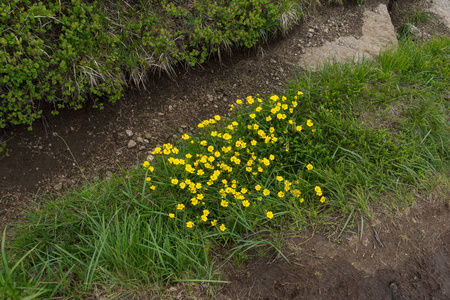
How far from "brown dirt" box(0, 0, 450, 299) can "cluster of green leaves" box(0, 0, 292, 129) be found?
26 cm

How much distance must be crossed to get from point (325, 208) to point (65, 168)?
2.35 m

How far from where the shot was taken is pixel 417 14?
17.5ft

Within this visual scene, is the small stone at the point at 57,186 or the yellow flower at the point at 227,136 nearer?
the yellow flower at the point at 227,136

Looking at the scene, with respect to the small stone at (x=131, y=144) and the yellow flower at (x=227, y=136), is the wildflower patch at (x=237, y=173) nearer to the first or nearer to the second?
the yellow flower at (x=227, y=136)

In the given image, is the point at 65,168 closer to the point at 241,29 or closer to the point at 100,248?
the point at 100,248

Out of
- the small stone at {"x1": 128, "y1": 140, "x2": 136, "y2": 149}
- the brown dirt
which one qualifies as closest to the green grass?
the brown dirt

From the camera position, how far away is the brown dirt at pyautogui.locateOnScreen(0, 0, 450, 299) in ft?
7.73

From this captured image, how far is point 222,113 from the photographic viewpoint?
3.67m

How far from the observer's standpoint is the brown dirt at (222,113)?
92.8 inches

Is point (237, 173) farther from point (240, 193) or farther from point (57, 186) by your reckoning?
point (57, 186)

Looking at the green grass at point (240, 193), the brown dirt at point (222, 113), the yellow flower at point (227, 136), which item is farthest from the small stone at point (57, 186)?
the yellow flower at point (227, 136)

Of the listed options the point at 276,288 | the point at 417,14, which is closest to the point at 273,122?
the point at 276,288

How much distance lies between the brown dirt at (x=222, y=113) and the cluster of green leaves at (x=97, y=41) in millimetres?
255

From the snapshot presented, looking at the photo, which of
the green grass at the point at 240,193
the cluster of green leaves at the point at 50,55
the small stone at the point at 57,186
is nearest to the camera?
the green grass at the point at 240,193
